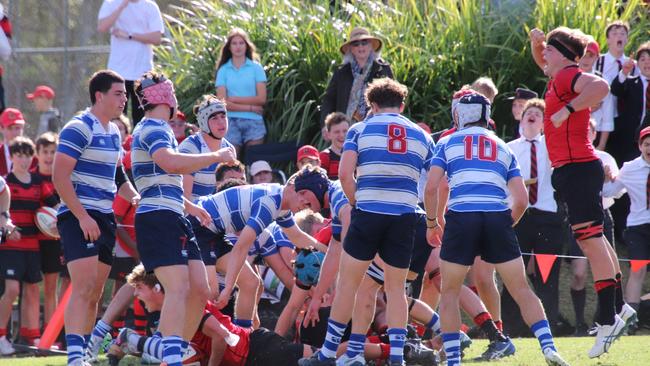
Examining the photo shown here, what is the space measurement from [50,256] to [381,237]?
17.7ft

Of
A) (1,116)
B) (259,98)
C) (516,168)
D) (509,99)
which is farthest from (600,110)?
(1,116)

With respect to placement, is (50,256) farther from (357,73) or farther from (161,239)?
(161,239)

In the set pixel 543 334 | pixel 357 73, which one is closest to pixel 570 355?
pixel 543 334

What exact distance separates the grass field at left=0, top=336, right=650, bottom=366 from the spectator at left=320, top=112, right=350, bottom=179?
96.7 inches

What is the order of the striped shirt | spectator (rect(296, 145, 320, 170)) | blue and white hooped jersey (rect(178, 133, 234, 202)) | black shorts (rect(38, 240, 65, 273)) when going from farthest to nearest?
black shorts (rect(38, 240, 65, 273)) < spectator (rect(296, 145, 320, 170)) < blue and white hooped jersey (rect(178, 133, 234, 202)) < the striped shirt

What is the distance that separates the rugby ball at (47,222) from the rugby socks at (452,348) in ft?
18.2

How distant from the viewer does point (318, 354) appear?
821 centimetres

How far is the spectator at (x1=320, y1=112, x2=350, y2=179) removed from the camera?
11.7 metres

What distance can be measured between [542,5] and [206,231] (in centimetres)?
653

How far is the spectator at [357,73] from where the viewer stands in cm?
1284

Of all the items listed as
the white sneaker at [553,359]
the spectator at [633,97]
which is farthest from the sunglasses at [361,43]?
the white sneaker at [553,359]

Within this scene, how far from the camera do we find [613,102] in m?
12.9

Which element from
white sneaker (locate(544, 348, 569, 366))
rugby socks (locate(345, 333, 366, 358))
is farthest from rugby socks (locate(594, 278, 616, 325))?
rugby socks (locate(345, 333, 366, 358))

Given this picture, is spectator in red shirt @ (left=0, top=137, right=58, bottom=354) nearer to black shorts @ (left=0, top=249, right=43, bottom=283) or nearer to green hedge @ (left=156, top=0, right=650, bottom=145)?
black shorts @ (left=0, top=249, right=43, bottom=283)
